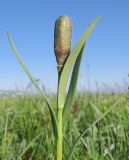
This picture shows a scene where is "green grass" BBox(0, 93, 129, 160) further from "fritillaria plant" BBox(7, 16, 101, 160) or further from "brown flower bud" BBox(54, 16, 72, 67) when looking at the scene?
"brown flower bud" BBox(54, 16, 72, 67)

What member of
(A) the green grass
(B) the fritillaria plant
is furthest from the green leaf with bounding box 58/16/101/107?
(A) the green grass

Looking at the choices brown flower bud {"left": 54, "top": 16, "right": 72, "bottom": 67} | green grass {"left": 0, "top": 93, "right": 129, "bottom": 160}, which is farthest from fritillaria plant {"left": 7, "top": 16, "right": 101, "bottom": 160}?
green grass {"left": 0, "top": 93, "right": 129, "bottom": 160}

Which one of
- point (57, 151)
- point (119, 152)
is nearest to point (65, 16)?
point (57, 151)

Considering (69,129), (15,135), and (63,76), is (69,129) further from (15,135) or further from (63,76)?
(63,76)

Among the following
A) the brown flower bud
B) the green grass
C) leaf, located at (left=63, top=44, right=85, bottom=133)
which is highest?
the brown flower bud

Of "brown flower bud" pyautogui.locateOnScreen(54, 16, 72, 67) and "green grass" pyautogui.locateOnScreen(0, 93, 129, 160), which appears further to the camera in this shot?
"green grass" pyautogui.locateOnScreen(0, 93, 129, 160)

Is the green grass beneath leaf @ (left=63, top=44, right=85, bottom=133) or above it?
beneath

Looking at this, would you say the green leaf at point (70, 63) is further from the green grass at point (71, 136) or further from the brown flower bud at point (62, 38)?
the green grass at point (71, 136)

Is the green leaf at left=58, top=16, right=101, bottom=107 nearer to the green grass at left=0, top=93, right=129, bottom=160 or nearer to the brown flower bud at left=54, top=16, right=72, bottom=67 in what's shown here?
the brown flower bud at left=54, top=16, right=72, bottom=67
